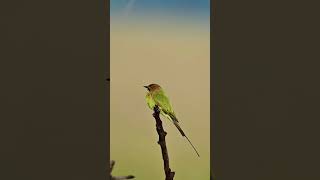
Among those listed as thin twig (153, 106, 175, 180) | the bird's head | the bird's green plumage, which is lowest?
thin twig (153, 106, 175, 180)

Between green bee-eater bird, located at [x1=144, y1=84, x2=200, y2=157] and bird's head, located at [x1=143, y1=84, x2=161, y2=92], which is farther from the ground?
bird's head, located at [x1=143, y1=84, x2=161, y2=92]

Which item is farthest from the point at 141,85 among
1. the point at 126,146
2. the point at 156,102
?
the point at 126,146

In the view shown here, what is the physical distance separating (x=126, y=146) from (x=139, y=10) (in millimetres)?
705

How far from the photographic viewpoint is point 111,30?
10.3 feet

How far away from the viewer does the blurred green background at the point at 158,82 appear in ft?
10.3

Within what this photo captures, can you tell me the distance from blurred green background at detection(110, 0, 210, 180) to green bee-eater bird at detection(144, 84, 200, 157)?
3cm

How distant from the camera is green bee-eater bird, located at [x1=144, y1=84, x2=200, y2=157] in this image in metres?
3.22

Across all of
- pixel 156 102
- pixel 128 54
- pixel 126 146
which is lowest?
pixel 126 146

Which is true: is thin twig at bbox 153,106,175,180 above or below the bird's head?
below

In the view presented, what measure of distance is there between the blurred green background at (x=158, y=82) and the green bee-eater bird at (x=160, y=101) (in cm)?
3

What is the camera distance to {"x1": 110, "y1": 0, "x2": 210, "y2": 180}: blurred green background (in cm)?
315

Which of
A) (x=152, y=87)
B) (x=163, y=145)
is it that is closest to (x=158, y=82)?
(x=152, y=87)

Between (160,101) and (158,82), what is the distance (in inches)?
4.0

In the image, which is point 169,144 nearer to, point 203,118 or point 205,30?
point 203,118
